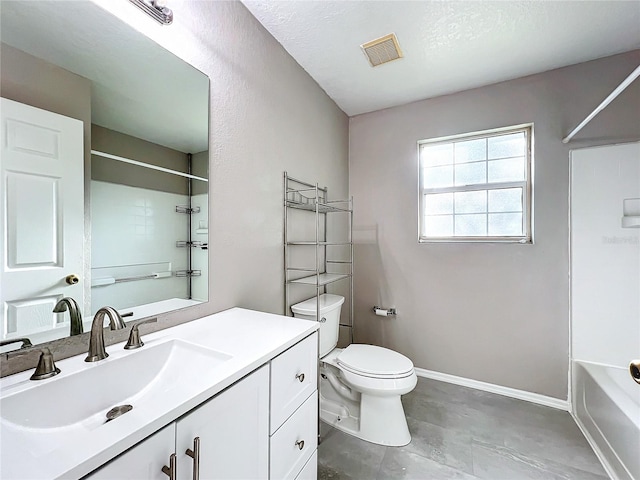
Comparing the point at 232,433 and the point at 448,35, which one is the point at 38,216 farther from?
the point at 448,35

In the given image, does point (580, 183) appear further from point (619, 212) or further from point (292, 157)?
point (292, 157)

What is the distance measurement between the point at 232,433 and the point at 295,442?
0.40m

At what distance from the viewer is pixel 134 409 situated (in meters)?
0.56

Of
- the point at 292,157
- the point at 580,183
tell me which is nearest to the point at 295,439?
the point at 292,157

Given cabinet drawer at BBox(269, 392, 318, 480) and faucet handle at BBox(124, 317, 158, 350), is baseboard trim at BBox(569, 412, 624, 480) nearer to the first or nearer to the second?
cabinet drawer at BBox(269, 392, 318, 480)

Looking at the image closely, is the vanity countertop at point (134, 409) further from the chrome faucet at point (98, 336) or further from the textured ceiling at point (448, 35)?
→ the textured ceiling at point (448, 35)

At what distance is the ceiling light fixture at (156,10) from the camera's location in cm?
93

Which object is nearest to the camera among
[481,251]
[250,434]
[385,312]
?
[250,434]

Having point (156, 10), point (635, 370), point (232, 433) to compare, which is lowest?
point (232, 433)

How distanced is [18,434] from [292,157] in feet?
5.52

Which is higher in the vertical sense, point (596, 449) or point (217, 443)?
point (217, 443)

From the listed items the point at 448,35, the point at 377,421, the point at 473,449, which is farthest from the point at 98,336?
the point at 448,35

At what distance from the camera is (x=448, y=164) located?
7.70ft

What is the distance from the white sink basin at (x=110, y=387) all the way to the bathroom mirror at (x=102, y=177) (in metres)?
0.19
